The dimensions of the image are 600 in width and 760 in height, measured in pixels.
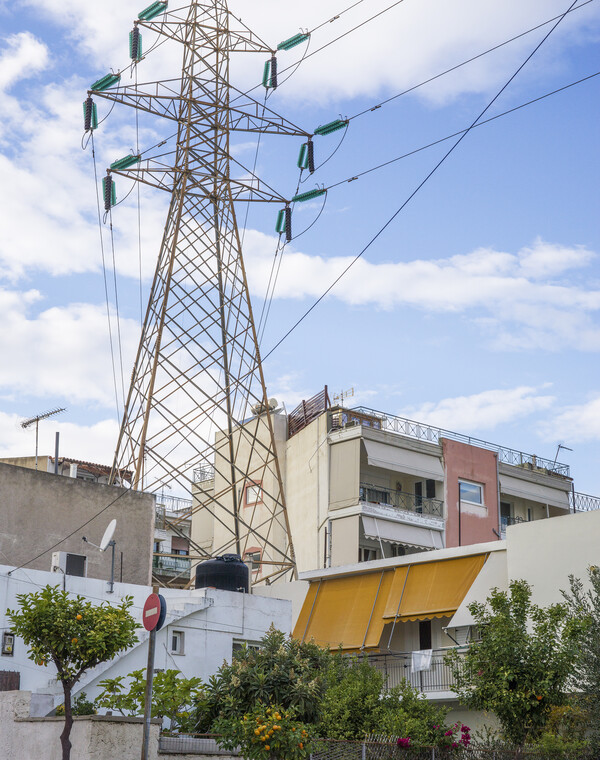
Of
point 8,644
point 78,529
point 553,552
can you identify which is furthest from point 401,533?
point 8,644

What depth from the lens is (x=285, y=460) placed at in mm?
48375

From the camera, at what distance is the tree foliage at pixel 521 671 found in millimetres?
20953

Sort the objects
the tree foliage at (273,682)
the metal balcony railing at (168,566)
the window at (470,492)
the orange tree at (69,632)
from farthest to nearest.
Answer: the metal balcony railing at (168,566), the window at (470,492), the tree foliage at (273,682), the orange tree at (69,632)

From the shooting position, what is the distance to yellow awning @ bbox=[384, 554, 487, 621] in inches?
1299

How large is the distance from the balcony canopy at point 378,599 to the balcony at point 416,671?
761 mm

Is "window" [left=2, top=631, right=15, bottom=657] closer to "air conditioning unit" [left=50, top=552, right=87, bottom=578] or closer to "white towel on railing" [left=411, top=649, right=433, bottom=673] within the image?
"air conditioning unit" [left=50, top=552, right=87, bottom=578]

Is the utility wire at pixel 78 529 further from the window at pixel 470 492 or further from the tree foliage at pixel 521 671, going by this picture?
the window at pixel 470 492

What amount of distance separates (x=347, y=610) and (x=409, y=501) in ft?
34.1

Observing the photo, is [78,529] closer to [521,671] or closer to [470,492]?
[521,671]

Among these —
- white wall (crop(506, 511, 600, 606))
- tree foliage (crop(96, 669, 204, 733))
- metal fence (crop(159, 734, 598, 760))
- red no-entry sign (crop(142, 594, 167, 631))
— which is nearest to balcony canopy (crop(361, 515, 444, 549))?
white wall (crop(506, 511, 600, 606))

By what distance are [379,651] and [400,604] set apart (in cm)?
199

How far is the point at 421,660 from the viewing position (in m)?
32.8

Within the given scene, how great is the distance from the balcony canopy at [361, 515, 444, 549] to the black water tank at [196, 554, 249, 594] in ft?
43.1

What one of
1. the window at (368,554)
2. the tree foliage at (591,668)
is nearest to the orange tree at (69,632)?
the tree foliage at (591,668)
